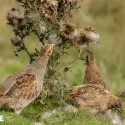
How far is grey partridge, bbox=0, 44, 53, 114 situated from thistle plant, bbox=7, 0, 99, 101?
21.2 inches

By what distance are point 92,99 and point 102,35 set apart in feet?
54.5

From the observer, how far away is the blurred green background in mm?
28375

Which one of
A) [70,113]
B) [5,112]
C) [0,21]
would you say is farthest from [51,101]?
[0,21]

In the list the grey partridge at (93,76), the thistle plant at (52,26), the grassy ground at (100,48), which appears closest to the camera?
the thistle plant at (52,26)

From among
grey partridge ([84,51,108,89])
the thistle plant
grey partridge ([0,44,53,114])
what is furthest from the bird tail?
grey partridge ([84,51,108,89])

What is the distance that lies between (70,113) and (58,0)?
2208mm

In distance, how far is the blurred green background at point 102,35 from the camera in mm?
28375

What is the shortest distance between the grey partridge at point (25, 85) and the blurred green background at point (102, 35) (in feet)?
38.8

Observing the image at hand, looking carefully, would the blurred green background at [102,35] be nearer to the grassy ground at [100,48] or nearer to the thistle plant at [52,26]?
the grassy ground at [100,48]

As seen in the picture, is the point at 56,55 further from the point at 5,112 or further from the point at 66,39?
the point at 5,112

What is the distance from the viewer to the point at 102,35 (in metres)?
31.0

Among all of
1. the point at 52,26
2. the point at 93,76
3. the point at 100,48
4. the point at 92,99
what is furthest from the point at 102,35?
the point at 52,26

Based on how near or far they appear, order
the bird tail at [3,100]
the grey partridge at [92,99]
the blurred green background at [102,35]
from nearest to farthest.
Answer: the bird tail at [3,100]
the grey partridge at [92,99]
the blurred green background at [102,35]

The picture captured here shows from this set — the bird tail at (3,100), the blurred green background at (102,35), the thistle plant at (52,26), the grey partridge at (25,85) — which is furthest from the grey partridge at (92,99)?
the blurred green background at (102,35)
